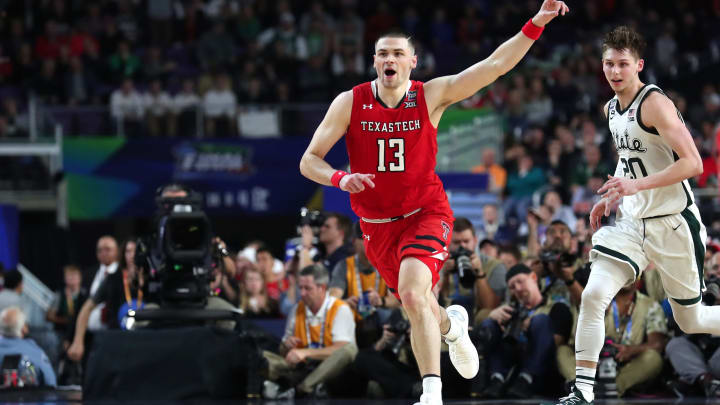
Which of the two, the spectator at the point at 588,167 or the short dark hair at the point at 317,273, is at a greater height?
the spectator at the point at 588,167

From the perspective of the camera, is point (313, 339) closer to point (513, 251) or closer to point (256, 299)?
point (256, 299)

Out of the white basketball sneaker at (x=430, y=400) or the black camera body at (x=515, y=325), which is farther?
the black camera body at (x=515, y=325)

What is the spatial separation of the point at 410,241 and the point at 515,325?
9.61 ft

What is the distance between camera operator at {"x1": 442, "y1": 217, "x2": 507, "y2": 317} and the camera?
9562mm

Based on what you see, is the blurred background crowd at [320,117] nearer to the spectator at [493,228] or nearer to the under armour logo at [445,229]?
the spectator at [493,228]

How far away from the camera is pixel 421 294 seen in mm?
6898

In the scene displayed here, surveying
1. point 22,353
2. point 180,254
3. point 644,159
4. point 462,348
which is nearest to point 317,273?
point 180,254

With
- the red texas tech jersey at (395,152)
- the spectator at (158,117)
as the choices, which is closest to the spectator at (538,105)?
the spectator at (158,117)

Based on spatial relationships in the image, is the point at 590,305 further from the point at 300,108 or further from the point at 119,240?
the point at 119,240

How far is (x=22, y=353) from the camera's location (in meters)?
10.8

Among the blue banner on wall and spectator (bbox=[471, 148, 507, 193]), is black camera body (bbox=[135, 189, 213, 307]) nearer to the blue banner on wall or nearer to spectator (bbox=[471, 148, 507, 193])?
the blue banner on wall

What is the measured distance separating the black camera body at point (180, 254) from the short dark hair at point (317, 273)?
3.20ft

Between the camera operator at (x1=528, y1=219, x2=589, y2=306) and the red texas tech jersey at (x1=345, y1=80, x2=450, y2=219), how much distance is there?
2.38 meters

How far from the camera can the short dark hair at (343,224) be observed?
11.0m
